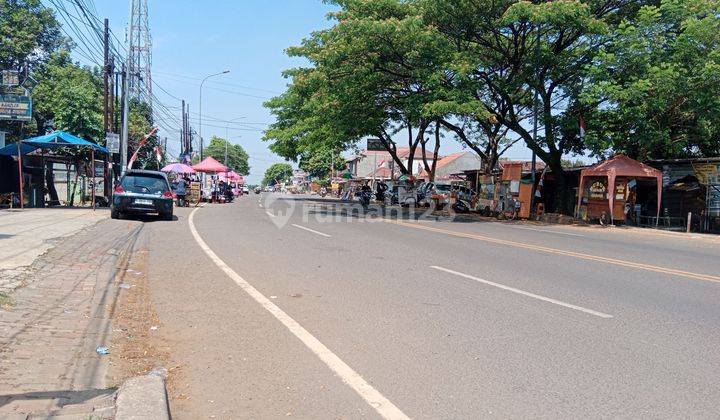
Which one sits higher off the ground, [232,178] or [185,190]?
[232,178]

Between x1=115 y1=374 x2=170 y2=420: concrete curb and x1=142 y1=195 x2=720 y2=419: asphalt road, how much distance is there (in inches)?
5.7

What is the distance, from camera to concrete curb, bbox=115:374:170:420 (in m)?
3.43

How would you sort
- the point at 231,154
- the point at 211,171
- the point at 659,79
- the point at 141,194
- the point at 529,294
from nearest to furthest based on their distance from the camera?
the point at 529,294, the point at 141,194, the point at 659,79, the point at 211,171, the point at 231,154

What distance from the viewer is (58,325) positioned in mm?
5309

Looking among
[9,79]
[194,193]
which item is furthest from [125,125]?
[9,79]

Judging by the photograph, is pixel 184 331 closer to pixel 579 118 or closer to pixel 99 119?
pixel 579 118

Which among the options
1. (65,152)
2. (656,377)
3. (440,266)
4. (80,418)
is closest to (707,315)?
(656,377)

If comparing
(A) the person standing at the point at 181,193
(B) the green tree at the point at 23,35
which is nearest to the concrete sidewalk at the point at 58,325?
(A) the person standing at the point at 181,193

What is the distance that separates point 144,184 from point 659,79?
17.9 meters

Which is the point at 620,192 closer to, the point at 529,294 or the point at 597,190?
the point at 597,190

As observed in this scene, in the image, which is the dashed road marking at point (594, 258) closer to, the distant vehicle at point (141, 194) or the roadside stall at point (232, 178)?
the distant vehicle at point (141, 194)

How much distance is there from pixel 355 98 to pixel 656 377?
67.4 ft

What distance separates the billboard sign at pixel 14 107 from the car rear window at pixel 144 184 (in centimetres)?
342

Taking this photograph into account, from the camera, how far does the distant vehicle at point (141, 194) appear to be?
16.3 m
